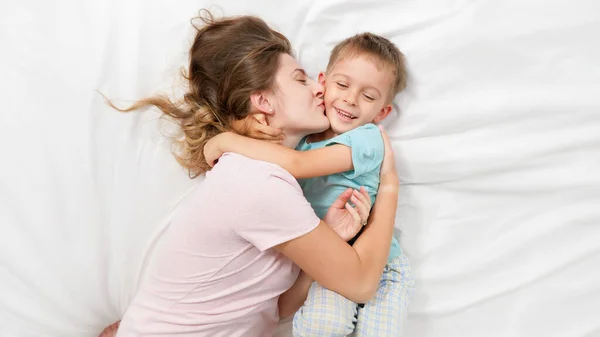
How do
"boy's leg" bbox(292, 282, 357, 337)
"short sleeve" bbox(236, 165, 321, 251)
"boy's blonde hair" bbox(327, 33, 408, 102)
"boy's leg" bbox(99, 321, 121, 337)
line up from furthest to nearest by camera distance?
"boy's leg" bbox(99, 321, 121, 337), "boy's blonde hair" bbox(327, 33, 408, 102), "boy's leg" bbox(292, 282, 357, 337), "short sleeve" bbox(236, 165, 321, 251)

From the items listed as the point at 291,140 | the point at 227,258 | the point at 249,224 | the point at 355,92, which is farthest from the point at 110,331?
the point at 355,92

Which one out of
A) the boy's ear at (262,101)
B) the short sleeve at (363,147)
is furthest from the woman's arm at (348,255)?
the boy's ear at (262,101)

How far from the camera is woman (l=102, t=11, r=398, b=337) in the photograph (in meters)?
1.23

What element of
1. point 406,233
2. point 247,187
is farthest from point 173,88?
point 406,233

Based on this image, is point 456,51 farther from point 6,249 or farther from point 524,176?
point 6,249

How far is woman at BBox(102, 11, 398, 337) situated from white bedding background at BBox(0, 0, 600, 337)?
138mm

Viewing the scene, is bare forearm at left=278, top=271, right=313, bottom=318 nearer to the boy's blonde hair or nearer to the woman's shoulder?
the woman's shoulder

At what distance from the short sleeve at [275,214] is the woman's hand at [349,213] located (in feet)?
0.46

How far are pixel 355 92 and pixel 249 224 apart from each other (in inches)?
17.5

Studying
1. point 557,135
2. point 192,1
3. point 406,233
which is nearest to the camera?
point 557,135

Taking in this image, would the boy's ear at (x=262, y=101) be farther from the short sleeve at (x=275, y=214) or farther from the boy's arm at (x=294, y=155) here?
the short sleeve at (x=275, y=214)

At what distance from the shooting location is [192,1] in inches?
62.3

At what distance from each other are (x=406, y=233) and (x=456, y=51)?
50cm

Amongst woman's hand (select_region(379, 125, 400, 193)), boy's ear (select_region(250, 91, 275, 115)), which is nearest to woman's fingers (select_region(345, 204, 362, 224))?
woman's hand (select_region(379, 125, 400, 193))
